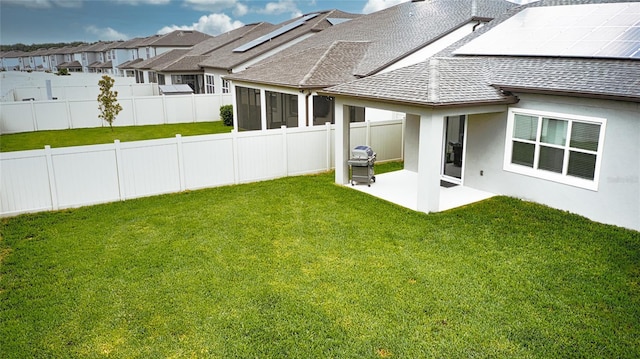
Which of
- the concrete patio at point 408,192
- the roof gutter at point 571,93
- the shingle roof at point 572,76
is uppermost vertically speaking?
the shingle roof at point 572,76

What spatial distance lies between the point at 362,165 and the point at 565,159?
495 cm

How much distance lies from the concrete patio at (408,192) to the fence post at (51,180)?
24.4 feet

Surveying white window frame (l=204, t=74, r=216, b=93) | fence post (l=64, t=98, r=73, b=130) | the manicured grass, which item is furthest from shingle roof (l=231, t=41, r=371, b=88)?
fence post (l=64, t=98, r=73, b=130)

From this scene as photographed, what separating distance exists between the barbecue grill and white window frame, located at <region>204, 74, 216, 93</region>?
1984cm

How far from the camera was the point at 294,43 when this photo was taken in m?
26.8

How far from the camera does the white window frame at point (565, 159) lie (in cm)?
935

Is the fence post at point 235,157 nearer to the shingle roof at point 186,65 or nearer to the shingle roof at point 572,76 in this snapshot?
the shingle roof at point 572,76

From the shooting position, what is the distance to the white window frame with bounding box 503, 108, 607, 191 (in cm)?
935

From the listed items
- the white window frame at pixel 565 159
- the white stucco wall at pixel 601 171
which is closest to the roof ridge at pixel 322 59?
the white stucco wall at pixel 601 171

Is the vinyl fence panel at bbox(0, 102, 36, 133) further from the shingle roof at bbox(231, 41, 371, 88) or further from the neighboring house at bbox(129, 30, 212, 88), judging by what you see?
the neighboring house at bbox(129, 30, 212, 88)

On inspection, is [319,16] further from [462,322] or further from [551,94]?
[462,322]

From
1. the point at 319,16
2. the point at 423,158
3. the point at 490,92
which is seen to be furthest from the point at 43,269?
the point at 319,16

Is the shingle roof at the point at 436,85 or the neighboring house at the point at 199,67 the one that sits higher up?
the neighboring house at the point at 199,67

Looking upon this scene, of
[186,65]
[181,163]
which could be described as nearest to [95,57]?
[186,65]
